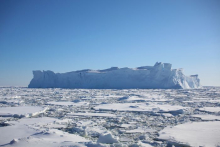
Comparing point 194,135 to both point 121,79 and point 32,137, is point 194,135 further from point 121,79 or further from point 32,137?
point 121,79

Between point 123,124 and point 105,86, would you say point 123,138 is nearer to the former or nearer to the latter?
point 123,124

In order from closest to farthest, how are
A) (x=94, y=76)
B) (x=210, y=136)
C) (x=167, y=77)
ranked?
(x=210, y=136)
(x=167, y=77)
(x=94, y=76)

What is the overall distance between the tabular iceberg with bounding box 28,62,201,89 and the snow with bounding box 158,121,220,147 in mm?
25003

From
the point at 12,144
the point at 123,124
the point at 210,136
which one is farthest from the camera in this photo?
the point at 123,124

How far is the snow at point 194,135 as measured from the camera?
3.80m

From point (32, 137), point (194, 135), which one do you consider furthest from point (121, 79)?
point (32, 137)

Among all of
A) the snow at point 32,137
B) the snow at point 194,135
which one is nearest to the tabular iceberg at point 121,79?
the snow at point 194,135

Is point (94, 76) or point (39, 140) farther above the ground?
point (94, 76)

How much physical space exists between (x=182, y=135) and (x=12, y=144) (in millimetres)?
3497

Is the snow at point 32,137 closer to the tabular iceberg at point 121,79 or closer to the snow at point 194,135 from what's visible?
the snow at point 194,135

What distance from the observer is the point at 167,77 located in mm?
29703

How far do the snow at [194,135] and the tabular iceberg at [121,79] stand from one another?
2500 centimetres

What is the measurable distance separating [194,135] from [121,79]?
1072 inches

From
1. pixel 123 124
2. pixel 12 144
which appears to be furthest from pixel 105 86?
pixel 12 144
